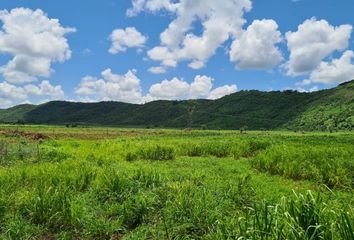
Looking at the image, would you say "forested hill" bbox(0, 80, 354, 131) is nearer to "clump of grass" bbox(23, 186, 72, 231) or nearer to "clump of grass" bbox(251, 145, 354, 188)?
"clump of grass" bbox(251, 145, 354, 188)

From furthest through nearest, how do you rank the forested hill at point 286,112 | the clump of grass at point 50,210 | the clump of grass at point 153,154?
the forested hill at point 286,112
the clump of grass at point 153,154
the clump of grass at point 50,210

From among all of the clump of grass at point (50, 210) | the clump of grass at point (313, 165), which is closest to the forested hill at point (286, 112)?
the clump of grass at point (313, 165)

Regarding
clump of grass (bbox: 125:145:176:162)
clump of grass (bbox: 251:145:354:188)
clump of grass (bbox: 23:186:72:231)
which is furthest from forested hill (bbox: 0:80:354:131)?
clump of grass (bbox: 23:186:72:231)

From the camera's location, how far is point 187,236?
7996mm

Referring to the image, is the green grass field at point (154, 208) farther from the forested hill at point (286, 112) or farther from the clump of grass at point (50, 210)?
the forested hill at point (286, 112)

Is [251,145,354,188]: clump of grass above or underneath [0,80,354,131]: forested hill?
underneath

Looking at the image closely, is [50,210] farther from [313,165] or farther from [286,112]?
[286,112]

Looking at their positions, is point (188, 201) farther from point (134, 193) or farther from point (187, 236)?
point (134, 193)

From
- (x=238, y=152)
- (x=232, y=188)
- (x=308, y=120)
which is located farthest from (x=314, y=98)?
(x=232, y=188)

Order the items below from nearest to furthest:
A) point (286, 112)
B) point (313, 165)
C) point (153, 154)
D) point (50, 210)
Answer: point (50, 210) < point (313, 165) < point (153, 154) < point (286, 112)

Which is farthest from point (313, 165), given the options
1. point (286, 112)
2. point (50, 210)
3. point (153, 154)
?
point (286, 112)

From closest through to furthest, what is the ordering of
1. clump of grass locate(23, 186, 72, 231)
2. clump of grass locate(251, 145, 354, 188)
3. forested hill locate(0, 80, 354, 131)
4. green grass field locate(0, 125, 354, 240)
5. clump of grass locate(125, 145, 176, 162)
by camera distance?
green grass field locate(0, 125, 354, 240) → clump of grass locate(23, 186, 72, 231) → clump of grass locate(251, 145, 354, 188) → clump of grass locate(125, 145, 176, 162) → forested hill locate(0, 80, 354, 131)

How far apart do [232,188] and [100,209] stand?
4494 millimetres

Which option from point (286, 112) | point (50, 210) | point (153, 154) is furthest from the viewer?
point (286, 112)
